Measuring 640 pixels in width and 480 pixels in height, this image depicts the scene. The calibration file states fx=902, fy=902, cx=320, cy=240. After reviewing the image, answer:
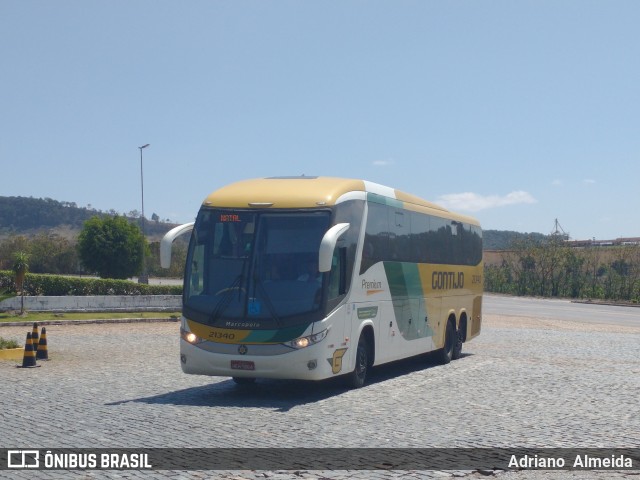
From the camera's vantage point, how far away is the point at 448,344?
70.2ft

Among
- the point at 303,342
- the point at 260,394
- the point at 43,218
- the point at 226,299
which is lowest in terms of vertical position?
the point at 260,394

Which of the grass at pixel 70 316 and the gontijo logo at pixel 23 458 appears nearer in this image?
the gontijo logo at pixel 23 458

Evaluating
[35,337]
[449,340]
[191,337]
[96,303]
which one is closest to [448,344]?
[449,340]

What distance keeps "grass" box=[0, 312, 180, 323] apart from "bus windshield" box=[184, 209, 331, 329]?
1963 cm

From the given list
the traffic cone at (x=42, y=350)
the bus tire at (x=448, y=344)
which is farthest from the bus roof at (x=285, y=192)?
the traffic cone at (x=42, y=350)

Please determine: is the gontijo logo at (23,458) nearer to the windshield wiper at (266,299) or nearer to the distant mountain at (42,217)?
the windshield wiper at (266,299)

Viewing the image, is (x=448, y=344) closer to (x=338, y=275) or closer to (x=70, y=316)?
(x=338, y=275)

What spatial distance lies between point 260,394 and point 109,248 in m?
59.7

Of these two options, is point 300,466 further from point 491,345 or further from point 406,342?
point 491,345

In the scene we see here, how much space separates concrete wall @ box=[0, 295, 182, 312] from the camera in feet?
122

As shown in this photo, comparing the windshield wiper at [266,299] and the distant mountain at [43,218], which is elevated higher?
the distant mountain at [43,218]

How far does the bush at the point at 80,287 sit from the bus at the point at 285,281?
2990 cm

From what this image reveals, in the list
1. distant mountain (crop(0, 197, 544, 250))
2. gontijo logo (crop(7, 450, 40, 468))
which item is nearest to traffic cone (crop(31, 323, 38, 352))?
gontijo logo (crop(7, 450, 40, 468))

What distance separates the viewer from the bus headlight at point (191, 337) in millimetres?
14102
